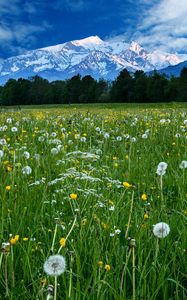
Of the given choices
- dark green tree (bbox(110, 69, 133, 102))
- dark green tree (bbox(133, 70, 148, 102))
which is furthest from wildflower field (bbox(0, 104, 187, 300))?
dark green tree (bbox(110, 69, 133, 102))

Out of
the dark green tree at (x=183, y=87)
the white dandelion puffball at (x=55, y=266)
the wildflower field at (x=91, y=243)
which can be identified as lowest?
the wildflower field at (x=91, y=243)

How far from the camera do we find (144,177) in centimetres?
431

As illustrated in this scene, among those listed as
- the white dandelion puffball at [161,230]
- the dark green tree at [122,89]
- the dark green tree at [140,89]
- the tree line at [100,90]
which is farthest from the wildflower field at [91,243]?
the dark green tree at [122,89]

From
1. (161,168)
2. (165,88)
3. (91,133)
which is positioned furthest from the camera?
(165,88)

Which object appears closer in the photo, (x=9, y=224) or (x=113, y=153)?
(x=9, y=224)

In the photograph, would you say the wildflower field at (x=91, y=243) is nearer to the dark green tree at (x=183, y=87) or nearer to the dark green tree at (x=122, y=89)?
the dark green tree at (x=183, y=87)

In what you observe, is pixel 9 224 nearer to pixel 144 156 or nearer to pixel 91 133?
pixel 144 156

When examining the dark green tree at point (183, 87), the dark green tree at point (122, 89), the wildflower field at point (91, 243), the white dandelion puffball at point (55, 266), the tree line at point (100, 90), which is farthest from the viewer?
the dark green tree at point (122, 89)

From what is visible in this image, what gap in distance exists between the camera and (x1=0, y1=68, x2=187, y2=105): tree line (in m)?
91.2

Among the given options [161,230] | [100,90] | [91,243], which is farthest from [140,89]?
[161,230]

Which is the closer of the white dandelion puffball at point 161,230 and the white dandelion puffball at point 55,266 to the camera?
the white dandelion puffball at point 55,266

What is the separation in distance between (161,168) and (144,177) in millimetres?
1274

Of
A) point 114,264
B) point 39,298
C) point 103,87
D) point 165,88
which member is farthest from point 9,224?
point 103,87

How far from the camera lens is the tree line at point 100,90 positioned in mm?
91250
